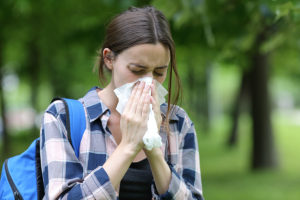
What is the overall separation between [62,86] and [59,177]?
15.3m

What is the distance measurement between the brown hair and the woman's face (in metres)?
0.02

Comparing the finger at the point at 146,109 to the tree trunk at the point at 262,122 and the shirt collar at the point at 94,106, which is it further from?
the tree trunk at the point at 262,122

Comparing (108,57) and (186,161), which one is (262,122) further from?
(108,57)

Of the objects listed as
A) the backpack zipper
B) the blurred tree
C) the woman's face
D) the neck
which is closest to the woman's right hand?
the woman's face

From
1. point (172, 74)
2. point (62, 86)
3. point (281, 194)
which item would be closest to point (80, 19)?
point (281, 194)

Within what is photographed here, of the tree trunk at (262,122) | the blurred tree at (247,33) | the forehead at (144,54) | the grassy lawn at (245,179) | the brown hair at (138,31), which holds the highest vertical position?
the blurred tree at (247,33)

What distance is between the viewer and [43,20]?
9.70 metres

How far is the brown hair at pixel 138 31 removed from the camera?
5.81 ft

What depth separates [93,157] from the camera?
5.67 ft

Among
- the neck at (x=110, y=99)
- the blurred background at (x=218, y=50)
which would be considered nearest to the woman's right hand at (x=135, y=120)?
the neck at (x=110, y=99)

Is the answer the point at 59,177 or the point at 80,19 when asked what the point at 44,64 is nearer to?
the point at 80,19

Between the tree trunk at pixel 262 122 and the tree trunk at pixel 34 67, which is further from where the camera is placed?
the tree trunk at pixel 34 67

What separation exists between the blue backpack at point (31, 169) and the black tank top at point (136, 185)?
244 mm

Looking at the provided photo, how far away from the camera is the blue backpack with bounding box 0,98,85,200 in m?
1.71
